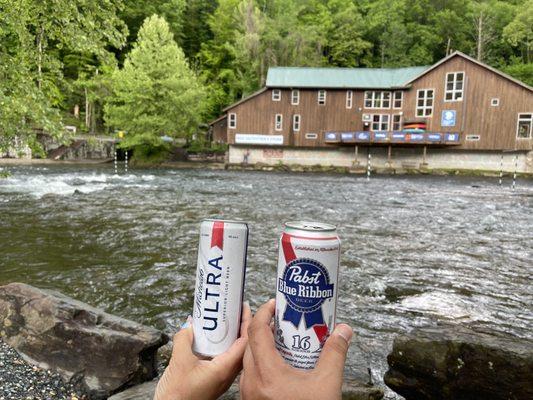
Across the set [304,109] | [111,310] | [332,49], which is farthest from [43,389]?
[332,49]

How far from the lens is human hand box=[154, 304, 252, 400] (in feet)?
5.13

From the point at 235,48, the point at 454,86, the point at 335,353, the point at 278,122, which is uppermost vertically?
the point at 235,48

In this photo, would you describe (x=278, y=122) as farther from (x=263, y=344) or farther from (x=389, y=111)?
(x=263, y=344)

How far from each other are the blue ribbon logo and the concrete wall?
3991 cm

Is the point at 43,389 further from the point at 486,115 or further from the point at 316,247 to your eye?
the point at 486,115

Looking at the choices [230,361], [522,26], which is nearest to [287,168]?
[522,26]

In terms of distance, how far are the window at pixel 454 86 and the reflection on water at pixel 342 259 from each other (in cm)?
2399

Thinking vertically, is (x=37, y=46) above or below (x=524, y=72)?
below

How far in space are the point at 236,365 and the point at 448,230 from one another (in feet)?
39.0

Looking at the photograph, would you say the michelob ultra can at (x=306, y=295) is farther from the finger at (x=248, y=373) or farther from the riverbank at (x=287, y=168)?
the riverbank at (x=287, y=168)

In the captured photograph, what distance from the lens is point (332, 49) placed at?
61.7m

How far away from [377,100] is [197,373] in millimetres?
42705

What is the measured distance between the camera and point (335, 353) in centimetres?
152

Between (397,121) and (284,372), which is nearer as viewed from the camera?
(284,372)
